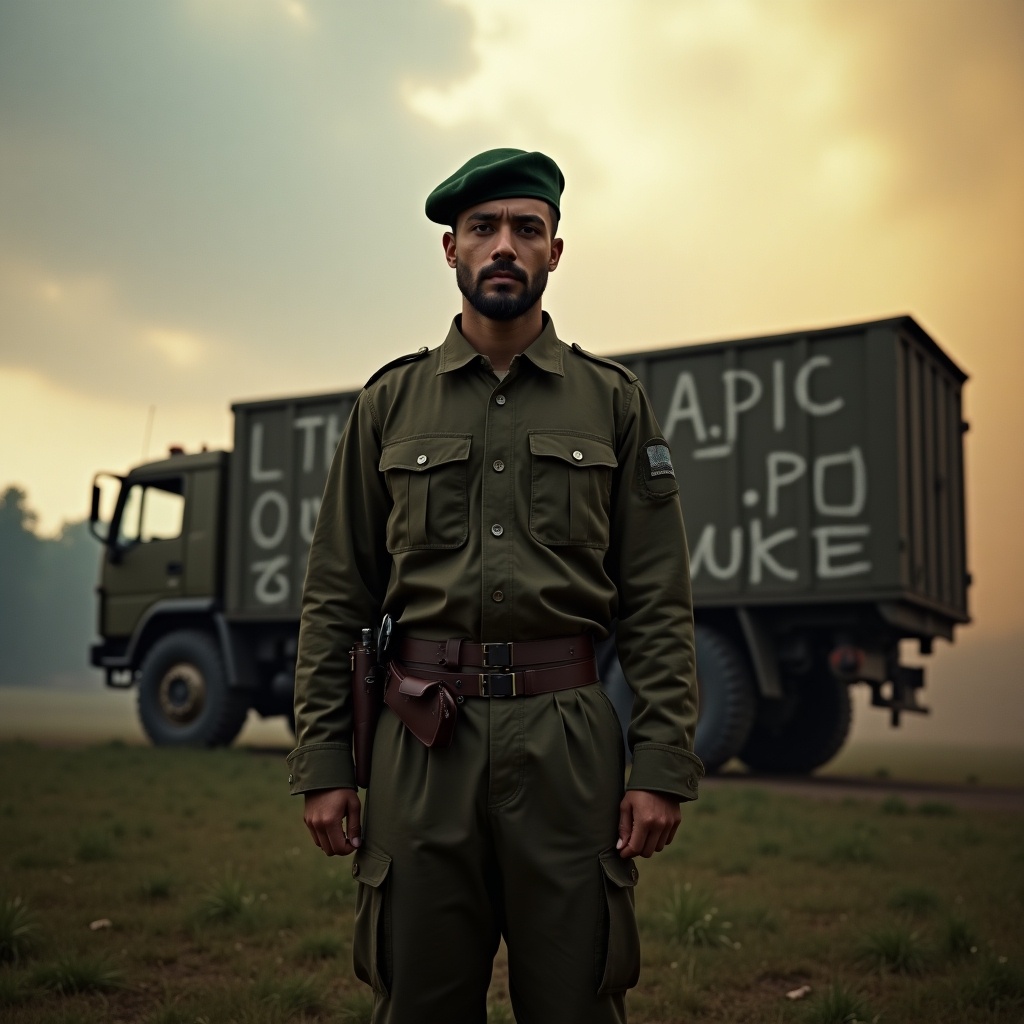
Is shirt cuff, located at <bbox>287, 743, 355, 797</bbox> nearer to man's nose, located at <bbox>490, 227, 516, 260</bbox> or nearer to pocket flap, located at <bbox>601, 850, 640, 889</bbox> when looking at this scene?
pocket flap, located at <bbox>601, 850, 640, 889</bbox>

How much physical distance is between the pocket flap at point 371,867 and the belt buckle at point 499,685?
1.16ft

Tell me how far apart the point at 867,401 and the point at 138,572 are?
721cm

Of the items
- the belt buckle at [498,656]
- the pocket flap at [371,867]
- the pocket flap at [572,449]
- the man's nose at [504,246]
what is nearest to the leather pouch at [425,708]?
the belt buckle at [498,656]

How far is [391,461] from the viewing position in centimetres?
257

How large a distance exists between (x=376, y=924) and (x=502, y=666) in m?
0.52

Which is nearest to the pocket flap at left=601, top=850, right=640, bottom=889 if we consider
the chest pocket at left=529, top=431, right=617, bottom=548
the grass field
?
the chest pocket at left=529, top=431, right=617, bottom=548

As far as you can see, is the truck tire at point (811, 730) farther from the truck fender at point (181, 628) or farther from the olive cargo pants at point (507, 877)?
the olive cargo pants at point (507, 877)

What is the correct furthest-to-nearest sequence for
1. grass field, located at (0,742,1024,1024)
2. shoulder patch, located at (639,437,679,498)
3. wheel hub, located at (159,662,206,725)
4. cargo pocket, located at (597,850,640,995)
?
wheel hub, located at (159,662,206,725)
grass field, located at (0,742,1024,1024)
shoulder patch, located at (639,437,679,498)
cargo pocket, located at (597,850,640,995)

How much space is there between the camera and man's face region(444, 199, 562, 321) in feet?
8.11

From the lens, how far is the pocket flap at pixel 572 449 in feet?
8.18

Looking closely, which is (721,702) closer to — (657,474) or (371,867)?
(657,474)

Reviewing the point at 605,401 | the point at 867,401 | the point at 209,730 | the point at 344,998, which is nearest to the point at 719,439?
the point at 867,401

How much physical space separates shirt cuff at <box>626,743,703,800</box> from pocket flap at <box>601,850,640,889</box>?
129 millimetres

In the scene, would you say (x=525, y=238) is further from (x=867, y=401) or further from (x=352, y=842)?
(x=867, y=401)
